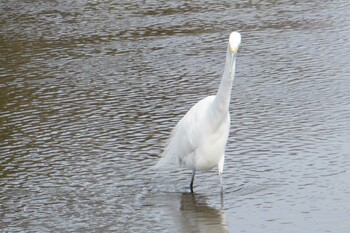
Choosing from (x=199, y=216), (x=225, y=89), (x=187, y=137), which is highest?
(x=225, y=89)

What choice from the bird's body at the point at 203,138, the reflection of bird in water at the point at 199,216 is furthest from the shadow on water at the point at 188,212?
the bird's body at the point at 203,138

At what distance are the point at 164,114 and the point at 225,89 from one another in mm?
2836

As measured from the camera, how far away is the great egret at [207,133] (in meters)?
7.62

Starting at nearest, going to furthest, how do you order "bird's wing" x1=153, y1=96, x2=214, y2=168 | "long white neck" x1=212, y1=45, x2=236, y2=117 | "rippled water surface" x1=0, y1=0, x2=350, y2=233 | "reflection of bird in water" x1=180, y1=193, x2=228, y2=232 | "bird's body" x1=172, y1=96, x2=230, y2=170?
1. "reflection of bird in water" x1=180, y1=193, x2=228, y2=232
2. "long white neck" x1=212, y1=45, x2=236, y2=117
3. "rippled water surface" x1=0, y1=0, x2=350, y2=233
4. "bird's body" x1=172, y1=96, x2=230, y2=170
5. "bird's wing" x1=153, y1=96, x2=214, y2=168

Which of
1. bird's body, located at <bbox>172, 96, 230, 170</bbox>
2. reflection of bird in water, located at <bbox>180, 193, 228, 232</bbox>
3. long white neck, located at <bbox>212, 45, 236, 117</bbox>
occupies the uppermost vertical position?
long white neck, located at <bbox>212, 45, 236, 117</bbox>

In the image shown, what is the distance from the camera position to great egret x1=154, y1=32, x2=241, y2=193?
762 cm

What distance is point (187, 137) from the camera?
8.08 m

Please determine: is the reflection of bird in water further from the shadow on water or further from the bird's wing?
the bird's wing

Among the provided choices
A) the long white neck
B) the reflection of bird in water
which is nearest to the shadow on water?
the reflection of bird in water

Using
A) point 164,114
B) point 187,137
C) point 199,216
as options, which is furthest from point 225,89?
point 164,114

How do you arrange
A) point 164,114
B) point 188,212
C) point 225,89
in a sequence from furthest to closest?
point 164,114, point 188,212, point 225,89

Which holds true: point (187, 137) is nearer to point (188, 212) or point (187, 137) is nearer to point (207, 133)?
point (207, 133)

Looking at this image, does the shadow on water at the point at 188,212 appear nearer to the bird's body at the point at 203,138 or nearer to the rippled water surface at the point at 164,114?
the rippled water surface at the point at 164,114

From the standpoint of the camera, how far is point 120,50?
1334 centimetres
